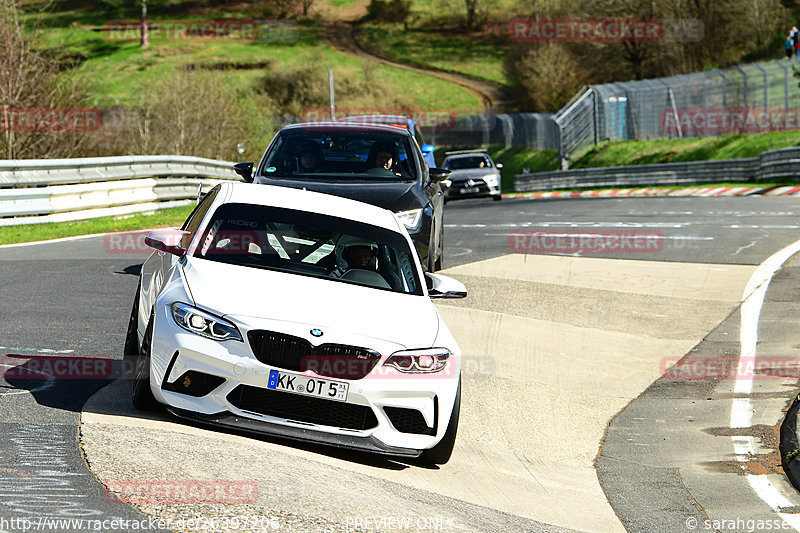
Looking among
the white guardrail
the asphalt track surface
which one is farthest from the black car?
the white guardrail

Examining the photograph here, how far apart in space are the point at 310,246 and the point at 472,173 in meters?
25.4

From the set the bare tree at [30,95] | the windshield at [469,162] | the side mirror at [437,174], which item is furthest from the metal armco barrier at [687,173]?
the side mirror at [437,174]

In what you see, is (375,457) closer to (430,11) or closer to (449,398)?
(449,398)

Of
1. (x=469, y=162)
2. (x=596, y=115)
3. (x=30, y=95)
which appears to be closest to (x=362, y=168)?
(x=30, y=95)

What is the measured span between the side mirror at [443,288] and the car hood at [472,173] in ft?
81.5

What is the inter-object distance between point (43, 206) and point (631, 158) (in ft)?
107

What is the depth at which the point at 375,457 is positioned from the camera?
681cm

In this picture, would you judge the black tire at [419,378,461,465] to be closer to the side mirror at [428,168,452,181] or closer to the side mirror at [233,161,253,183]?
the side mirror at [233,161,253,183]

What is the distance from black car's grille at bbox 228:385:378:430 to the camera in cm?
614

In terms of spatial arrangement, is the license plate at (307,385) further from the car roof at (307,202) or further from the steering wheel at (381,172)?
the steering wheel at (381,172)

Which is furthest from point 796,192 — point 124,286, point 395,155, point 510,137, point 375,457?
point 510,137

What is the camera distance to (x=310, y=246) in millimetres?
7602

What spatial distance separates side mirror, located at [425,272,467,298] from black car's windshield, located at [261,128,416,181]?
14.0ft

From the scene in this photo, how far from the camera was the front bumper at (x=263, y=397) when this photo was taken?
607 cm
